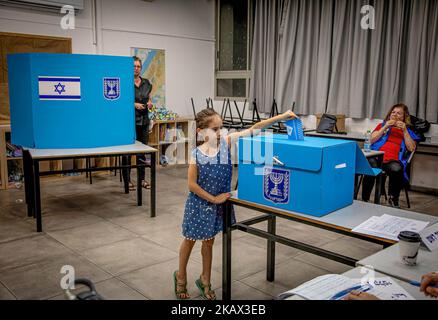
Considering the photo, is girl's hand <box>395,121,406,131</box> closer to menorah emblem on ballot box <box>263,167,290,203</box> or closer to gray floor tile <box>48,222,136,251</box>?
menorah emblem on ballot box <box>263,167,290,203</box>

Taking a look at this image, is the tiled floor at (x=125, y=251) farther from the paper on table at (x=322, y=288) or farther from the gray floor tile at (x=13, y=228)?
the paper on table at (x=322, y=288)

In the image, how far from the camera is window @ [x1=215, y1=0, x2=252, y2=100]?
7578 mm

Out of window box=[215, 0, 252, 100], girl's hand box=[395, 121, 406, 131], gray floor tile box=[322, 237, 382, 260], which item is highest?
window box=[215, 0, 252, 100]

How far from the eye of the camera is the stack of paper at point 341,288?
49.8 inches

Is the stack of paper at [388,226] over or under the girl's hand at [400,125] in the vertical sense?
under

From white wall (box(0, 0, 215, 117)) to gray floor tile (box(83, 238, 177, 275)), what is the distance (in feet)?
12.2

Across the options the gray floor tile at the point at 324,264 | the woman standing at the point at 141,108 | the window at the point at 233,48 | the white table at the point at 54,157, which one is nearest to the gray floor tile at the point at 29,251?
the white table at the point at 54,157

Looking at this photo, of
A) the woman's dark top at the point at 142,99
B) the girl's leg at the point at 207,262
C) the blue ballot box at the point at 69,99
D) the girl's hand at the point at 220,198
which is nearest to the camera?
the girl's hand at the point at 220,198

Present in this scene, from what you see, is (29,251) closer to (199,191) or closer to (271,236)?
(199,191)

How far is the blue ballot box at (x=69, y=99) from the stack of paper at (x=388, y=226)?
2924 millimetres

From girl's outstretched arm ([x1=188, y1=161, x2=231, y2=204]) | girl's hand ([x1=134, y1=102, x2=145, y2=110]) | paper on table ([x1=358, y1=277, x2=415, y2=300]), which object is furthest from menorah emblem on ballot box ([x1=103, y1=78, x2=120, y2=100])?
paper on table ([x1=358, y1=277, x2=415, y2=300])

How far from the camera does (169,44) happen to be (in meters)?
7.34
